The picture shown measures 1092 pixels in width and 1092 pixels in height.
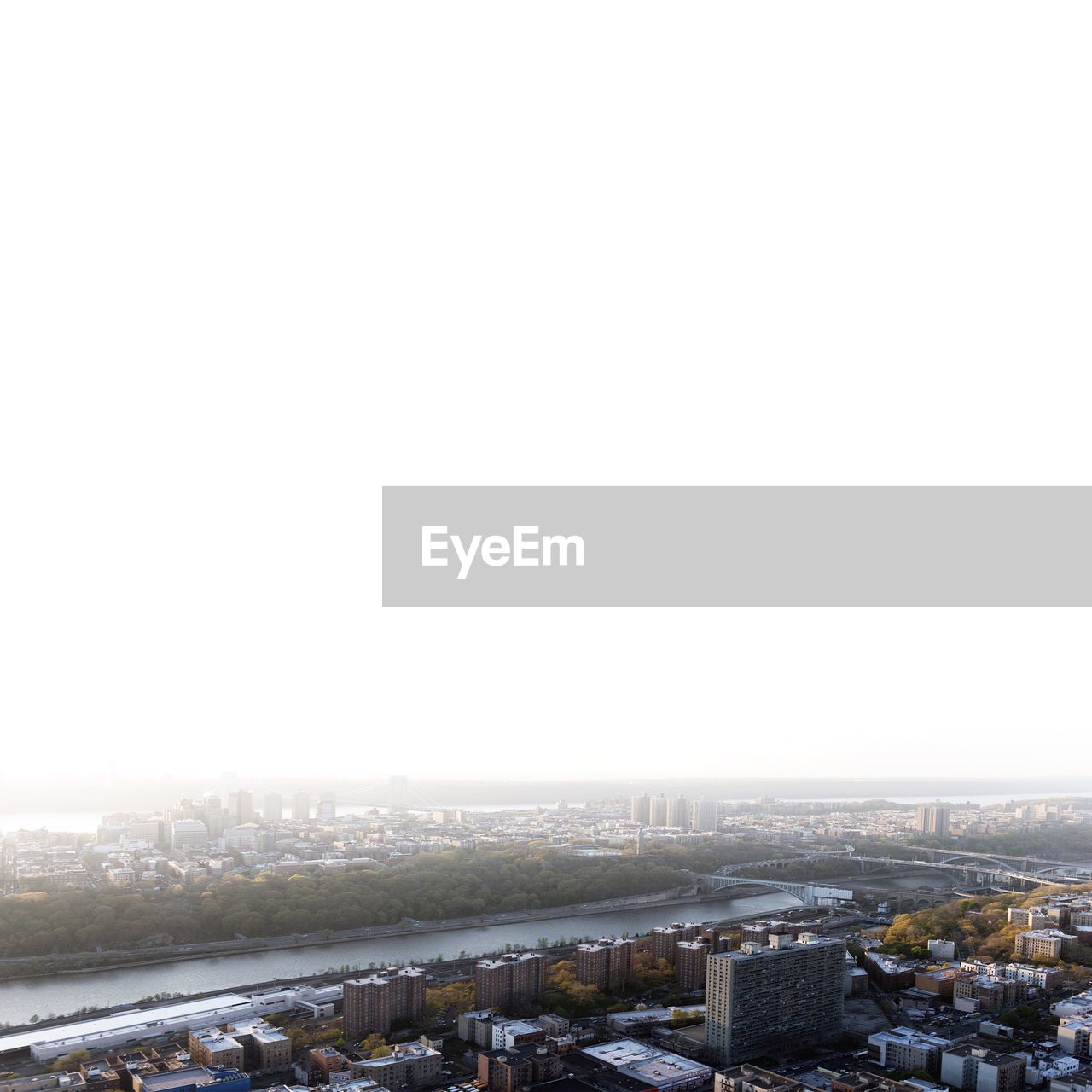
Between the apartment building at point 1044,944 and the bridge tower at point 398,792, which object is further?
the bridge tower at point 398,792

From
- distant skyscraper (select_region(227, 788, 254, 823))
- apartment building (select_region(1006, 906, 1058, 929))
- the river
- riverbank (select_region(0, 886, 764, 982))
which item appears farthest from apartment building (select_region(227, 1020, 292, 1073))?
distant skyscraper (select_region(227, 788, 254, 823))

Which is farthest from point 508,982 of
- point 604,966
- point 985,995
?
point 985,995

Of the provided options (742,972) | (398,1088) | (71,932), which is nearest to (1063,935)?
(742,972)

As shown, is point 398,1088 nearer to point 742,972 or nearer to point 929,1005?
point 742,972

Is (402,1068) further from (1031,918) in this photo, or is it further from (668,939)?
(1031,918)

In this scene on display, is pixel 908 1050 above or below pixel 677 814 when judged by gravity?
above

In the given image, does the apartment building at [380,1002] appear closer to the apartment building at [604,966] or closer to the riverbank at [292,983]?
the riverbank at [292,983]

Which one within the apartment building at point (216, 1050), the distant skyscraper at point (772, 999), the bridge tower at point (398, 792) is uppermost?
the distant skyscraper at point (772, 999)

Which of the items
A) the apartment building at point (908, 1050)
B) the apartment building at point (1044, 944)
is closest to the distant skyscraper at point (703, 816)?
the apartment building at point (1044, 944)
